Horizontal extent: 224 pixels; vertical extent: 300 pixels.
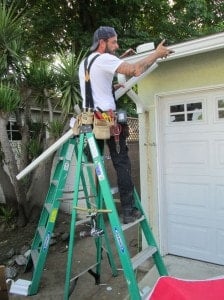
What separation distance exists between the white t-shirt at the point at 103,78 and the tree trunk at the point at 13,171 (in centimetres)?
359

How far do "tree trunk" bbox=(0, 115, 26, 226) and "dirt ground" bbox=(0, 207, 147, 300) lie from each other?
0.89 ft

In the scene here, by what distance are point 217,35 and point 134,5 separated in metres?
7.66

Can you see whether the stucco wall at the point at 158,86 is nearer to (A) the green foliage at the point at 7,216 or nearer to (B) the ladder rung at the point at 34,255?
(B) the ladder rung at the point at 34,255

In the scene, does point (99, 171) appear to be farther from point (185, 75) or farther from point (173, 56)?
point (185, 75)

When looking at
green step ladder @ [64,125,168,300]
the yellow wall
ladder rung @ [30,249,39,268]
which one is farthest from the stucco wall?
ladder rung @ [30,249,39,268]

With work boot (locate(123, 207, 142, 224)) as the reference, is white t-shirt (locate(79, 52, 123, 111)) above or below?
above

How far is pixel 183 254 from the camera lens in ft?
16.3

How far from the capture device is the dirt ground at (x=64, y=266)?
431cm

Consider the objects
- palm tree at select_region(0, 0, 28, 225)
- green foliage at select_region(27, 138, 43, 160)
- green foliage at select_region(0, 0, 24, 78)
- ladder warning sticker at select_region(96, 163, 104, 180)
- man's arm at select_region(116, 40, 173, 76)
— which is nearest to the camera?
man's arm at select_region(116, 40, 173, 76)

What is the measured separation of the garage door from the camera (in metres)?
4.63

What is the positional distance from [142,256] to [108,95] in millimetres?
1569

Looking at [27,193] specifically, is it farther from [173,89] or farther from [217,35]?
[217,35]

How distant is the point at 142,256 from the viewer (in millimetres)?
3283

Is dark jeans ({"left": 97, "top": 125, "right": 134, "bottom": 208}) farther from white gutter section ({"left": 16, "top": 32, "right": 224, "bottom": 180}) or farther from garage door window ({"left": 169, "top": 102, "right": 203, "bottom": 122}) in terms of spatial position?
garage door window ({"left": 169, "top": 102, "right": 203, "bottom": 122})
